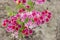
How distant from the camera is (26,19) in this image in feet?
7.70

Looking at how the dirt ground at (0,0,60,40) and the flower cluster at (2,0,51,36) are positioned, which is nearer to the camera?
the flower cluster at (2,0,51,36)

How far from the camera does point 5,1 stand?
3389mm

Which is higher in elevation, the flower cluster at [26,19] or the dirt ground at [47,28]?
the flower cluster at [26,19]

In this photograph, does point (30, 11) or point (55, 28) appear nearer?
point (30, 11)

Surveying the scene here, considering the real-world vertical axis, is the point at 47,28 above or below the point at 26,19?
below

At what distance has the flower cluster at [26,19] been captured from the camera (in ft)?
7.56

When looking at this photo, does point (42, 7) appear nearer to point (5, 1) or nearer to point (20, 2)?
point (5, 1)

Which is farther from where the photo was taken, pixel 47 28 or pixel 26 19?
pixel 47 28

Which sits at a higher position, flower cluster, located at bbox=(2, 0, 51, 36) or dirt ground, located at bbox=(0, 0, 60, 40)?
flower cluster, located at bbox=(2, 0, 51, 36)

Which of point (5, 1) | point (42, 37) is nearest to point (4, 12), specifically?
point (5, 1)

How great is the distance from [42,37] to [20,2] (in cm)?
64

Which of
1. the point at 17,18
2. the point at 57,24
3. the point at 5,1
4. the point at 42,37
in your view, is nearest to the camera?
the point at 17,18

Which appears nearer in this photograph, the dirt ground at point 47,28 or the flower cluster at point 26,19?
the flower cluster at point 26,19

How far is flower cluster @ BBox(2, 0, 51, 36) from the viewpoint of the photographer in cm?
230
